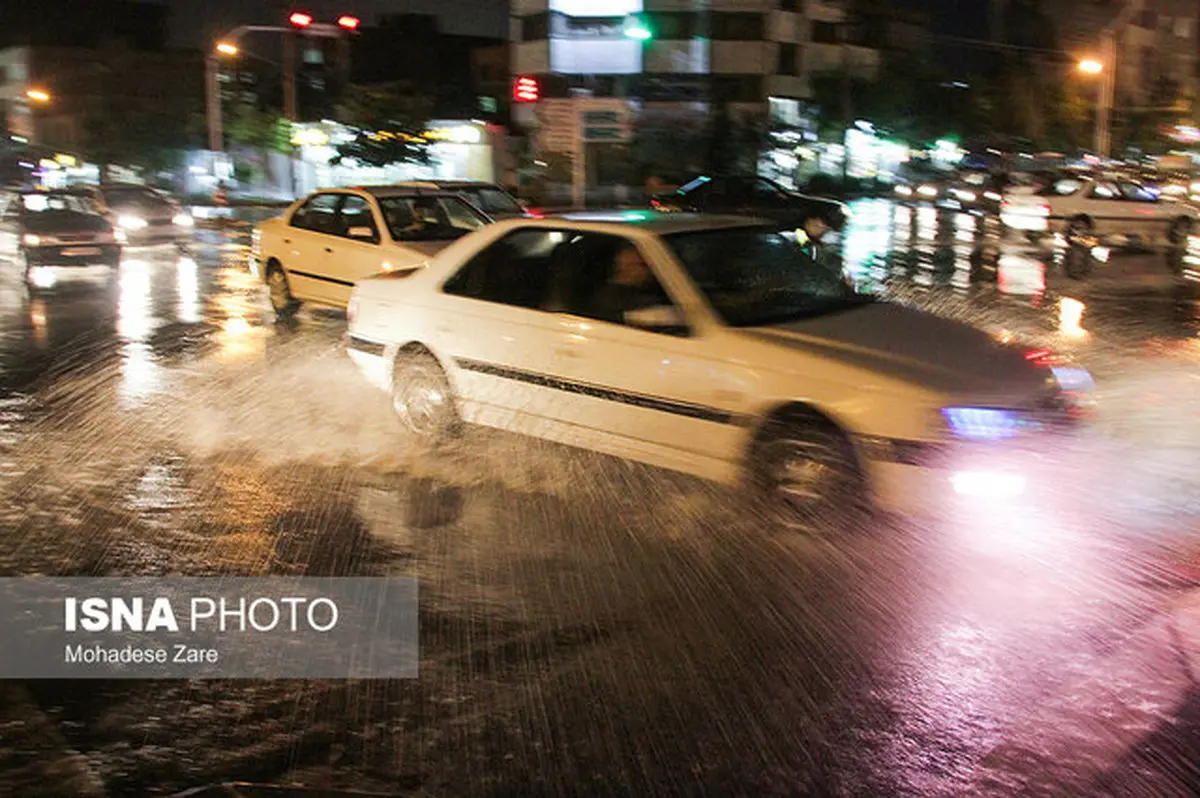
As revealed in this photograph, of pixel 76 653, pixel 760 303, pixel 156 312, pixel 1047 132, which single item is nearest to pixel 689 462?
pixel 760 303

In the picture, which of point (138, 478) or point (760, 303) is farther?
point (138, 478)

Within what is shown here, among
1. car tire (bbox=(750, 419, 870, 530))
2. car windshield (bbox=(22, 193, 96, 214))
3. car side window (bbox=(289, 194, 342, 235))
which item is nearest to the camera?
car tire (bbox=(750, 419, 870, 530))

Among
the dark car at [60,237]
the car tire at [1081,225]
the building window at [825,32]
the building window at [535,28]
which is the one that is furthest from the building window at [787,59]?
the dark car at [60,237]

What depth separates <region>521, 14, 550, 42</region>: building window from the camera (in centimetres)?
5316

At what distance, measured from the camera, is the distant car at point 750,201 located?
29016 millimetres

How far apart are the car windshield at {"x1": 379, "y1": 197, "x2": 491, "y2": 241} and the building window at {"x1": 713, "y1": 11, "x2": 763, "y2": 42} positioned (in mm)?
45470

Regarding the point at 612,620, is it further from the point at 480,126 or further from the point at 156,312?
the point at 480,126

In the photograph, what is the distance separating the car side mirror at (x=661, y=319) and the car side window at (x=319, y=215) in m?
7.31

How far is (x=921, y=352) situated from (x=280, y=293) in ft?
31.8

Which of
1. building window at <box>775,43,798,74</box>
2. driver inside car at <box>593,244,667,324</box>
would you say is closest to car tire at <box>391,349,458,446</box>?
driver inside car at <box>593,244,667,324</box>

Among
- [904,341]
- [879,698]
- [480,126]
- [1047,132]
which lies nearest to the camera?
[879,698]

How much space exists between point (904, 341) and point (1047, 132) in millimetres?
53822

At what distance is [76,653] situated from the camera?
4.93 meters

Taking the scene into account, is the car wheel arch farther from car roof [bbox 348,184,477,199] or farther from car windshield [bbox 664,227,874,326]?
car roof [bbox 348,184,477,199]
